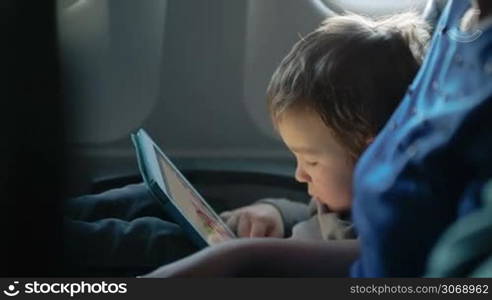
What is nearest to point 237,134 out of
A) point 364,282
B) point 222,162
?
point 222,162

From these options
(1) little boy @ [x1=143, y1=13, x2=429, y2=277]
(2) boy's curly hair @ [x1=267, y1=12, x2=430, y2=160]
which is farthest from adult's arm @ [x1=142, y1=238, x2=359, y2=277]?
(2) boy's curly hair @ [x1=267, y1=12, x2=430, y2=160]

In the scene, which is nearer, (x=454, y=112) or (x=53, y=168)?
(x=454, y=112)

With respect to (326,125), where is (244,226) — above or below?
below

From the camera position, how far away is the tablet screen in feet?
3.46

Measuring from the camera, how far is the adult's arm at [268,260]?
1.02 meters

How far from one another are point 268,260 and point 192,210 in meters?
0.12

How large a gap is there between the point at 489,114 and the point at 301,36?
0.90ft

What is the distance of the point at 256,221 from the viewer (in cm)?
106

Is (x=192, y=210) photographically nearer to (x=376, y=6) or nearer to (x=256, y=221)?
(x=256, y=221)

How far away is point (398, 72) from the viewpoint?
1.00 metres

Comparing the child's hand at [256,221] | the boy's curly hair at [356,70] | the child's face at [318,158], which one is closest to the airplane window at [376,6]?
the boy's curly hair at [356,70]

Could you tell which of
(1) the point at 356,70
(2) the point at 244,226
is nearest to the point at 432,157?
(1) the point at 356,70

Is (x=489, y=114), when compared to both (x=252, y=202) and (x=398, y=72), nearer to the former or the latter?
(x=398, y=72)

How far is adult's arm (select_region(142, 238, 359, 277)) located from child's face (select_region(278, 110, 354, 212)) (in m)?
0.06
